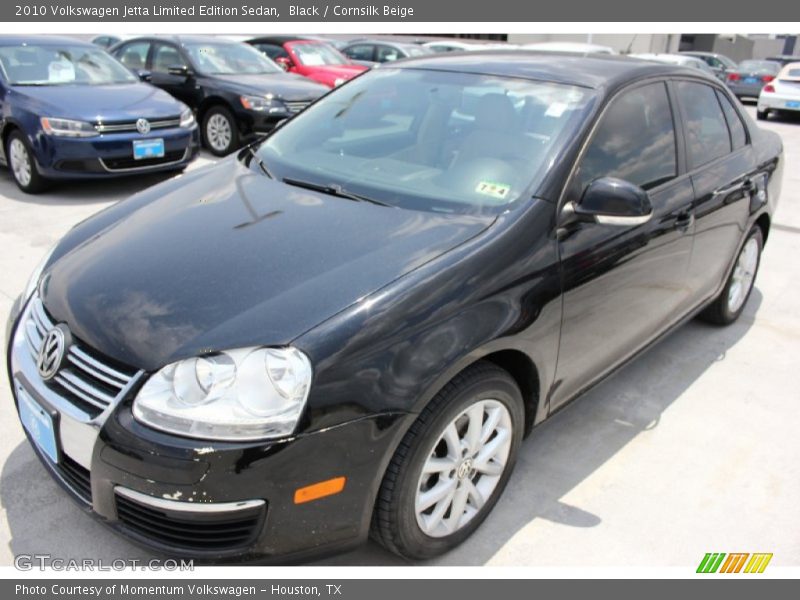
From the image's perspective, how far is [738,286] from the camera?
4316mm

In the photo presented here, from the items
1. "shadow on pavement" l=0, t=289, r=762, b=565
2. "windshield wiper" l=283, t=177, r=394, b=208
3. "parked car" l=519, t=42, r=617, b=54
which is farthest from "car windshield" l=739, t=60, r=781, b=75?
"windshield wiper" l=283, t=177, r=394, b=208

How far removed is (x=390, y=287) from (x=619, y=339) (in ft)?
4.45

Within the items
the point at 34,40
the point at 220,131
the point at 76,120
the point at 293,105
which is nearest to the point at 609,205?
the point at 76,120

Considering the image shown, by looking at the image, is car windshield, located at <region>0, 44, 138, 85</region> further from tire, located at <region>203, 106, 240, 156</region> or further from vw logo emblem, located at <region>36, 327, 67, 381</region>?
vw logo emblem, located at <region>36, 327, 67, 381</region>

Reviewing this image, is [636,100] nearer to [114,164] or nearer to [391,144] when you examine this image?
[391,144]

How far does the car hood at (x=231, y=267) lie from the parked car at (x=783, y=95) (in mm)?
15774

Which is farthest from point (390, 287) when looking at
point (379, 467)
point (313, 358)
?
point (379, 467)

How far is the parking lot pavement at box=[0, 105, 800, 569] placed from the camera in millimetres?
2439

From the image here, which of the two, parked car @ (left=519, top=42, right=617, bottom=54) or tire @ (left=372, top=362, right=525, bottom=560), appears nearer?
tire @ (left=372, top=362, right=525, bottom=560)

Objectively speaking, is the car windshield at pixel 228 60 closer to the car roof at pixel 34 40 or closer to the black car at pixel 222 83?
the black car at pixel 222 83

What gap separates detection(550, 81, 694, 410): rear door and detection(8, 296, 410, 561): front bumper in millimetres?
990

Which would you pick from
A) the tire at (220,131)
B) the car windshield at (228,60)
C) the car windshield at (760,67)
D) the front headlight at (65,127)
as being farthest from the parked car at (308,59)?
the car windshield at (760,67)

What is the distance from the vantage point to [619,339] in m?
2.97

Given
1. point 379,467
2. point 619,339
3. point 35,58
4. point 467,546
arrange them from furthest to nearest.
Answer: point 35,58 < point 619,339 < point 467,546 < point 379,467
